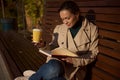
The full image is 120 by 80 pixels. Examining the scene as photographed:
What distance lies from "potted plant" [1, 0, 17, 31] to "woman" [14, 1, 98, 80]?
10.1 meters

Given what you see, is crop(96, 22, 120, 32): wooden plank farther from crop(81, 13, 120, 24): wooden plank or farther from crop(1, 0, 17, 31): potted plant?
crop(1, 0, 17, 31): potted plant

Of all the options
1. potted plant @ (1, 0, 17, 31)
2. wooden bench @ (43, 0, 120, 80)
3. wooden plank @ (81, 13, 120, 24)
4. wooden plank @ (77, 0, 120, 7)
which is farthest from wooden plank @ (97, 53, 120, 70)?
potted plant @ (1, 0, 17, 31)

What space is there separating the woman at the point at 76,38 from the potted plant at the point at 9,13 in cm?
1009

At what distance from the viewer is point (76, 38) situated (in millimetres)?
4051

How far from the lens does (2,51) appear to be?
7.68 m

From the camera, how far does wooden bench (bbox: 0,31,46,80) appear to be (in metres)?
6.03

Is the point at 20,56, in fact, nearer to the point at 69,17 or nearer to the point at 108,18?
the point at 69,17

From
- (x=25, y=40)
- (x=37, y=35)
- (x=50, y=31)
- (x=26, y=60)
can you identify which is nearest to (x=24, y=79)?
(x=37, y=35)

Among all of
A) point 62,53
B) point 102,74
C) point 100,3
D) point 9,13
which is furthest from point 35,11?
point 62,53

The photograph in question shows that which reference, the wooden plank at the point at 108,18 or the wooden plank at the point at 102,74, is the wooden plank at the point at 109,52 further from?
the wooden plank at the point at 108,18

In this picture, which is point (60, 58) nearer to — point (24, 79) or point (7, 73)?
point (24, 79)

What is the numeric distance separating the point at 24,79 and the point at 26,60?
2.16 m

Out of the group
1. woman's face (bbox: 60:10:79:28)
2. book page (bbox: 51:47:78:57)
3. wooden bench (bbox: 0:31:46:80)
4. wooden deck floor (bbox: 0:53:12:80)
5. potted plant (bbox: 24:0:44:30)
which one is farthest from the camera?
potted plant (bbox: 24:0:44:30)

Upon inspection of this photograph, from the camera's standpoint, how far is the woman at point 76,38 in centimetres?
388
